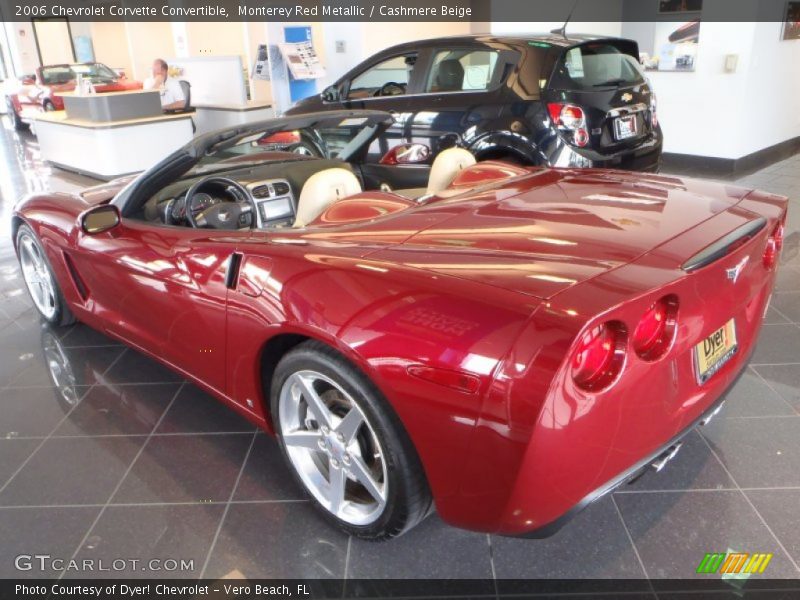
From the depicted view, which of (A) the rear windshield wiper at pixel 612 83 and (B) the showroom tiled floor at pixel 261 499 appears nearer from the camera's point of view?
(B) the showroom tiled floor at pixel 261 499

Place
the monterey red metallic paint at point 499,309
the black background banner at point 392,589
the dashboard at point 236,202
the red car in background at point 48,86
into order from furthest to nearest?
the red car in background at point 48,86, the dashboard at point 236,202, the black background banner at point 392,589, the monterey red metallic paint at point 499,309

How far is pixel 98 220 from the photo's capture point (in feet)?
7.93

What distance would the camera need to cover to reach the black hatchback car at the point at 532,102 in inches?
179

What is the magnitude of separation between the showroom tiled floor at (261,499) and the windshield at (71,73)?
44.1ft

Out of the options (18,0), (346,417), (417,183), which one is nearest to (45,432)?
(346,417)

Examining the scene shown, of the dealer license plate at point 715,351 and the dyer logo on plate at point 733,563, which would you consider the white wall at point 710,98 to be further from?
the dyer logo on plate at point 733,563

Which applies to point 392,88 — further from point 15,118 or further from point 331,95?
point 15,118

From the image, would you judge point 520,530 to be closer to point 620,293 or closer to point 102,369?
point 620,293

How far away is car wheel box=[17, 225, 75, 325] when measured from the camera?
10.9 feet

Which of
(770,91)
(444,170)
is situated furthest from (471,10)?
(444,170)

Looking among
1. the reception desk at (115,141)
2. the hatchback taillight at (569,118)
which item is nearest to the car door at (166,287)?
the hatchback taillight at (569,118)

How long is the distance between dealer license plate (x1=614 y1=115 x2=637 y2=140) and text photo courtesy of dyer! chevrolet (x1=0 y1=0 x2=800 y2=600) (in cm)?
188

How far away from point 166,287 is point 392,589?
48.9 inches

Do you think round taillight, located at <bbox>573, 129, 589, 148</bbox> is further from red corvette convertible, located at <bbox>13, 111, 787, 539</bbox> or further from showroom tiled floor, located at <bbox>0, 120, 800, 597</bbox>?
red corvette convertible, located at <bbox>13, 111, 787, 539</bbox>
